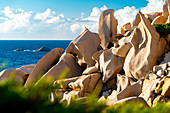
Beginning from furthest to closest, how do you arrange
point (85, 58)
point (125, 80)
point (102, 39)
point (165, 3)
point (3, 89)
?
1. point (165, 3)
2. point (102, 39)
3. point (85, 58)
4. point (125, 80)
5. point (3, 89)

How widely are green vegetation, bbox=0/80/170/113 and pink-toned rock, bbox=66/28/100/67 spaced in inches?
650

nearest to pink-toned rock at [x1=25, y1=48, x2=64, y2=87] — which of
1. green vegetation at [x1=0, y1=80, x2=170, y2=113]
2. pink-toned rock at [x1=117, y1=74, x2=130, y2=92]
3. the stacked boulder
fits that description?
the stacked boulder

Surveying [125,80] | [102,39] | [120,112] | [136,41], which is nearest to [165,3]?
[102,39]

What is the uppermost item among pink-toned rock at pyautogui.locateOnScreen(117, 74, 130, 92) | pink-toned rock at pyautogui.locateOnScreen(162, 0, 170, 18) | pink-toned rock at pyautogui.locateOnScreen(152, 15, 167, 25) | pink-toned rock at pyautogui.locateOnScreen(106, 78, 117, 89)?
pink-toned rock at pyautogui.locateOnScreen(162, 0, 170, 18)

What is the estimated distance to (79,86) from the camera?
15.1 m

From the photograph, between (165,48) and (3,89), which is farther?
(165,48)

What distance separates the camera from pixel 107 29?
2120cm

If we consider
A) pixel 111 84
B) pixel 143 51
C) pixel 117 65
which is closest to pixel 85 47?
pixel 117 65

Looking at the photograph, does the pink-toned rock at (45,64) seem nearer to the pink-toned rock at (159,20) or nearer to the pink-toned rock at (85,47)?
the pink-toned rock at (85,47)

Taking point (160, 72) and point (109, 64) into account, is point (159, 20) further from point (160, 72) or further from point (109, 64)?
point (160, 72)

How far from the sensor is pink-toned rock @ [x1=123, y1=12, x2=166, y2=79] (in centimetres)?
1533

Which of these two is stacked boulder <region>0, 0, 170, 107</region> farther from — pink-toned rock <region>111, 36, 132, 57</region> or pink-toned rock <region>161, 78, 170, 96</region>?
pink-toned rock <region>161, 78, 170, 96</region>

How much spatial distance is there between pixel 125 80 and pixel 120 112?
13.4 m

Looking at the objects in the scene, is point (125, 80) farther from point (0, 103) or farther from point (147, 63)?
point (0, 103)
